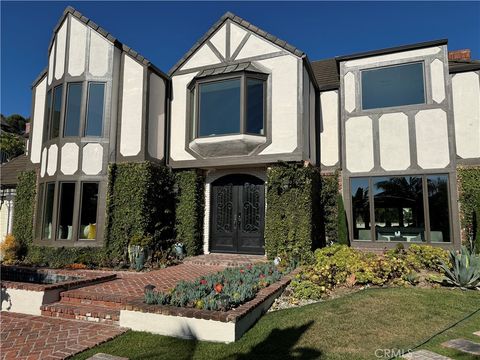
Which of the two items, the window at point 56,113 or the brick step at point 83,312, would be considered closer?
the brick step at point 83,312

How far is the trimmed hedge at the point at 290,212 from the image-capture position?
10125 millimetres

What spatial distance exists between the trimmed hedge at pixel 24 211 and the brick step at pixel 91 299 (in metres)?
6.78

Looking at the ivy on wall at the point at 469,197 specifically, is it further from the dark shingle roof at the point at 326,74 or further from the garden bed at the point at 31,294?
the garden bed at the point at 31,294

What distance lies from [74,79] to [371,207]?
1160 cm

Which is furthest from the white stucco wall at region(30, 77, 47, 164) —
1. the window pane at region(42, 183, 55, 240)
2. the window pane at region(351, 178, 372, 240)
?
the window pane at region(351, 178, 372, 240)

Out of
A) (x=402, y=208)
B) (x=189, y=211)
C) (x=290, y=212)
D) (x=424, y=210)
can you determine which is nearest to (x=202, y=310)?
(x=290, y=212)

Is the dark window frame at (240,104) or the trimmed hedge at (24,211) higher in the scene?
the dark window frame at (240,104)

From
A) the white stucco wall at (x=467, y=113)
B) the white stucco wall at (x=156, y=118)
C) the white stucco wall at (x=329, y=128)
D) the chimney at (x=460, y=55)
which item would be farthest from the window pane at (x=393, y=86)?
the white stucco wall at (x=156, y=118)

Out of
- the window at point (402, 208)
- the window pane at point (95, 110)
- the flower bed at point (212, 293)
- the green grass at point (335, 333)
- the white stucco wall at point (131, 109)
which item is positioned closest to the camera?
the green grass at point (335, 333)

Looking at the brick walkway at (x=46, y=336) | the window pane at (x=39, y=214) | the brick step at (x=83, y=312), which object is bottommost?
the brick walkway at (x=46, y=336)

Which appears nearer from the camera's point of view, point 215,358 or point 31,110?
point 215,358

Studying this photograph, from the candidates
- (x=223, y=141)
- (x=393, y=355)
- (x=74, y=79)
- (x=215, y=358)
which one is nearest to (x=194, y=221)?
(x=223, y=141)

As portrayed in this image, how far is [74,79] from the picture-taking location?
38.9 ft

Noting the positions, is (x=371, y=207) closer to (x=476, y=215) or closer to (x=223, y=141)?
(x=476, y=215)
